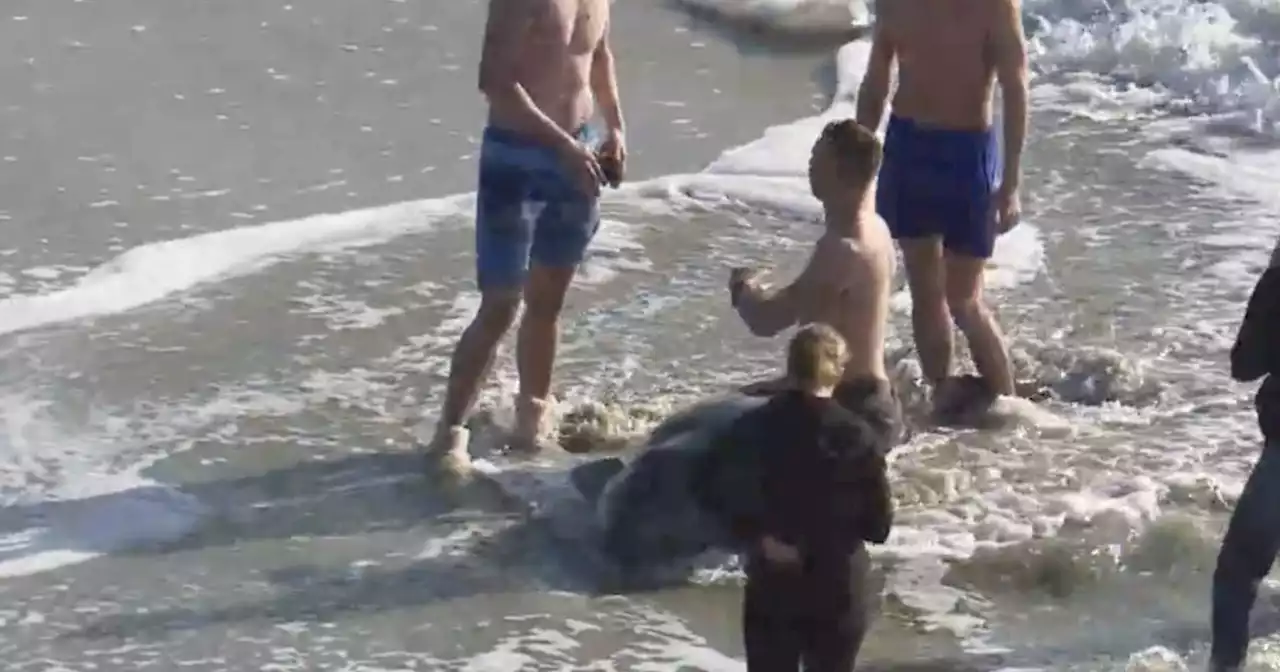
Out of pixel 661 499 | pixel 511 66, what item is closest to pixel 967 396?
pixel 661 499

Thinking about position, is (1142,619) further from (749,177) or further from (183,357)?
(749,177)

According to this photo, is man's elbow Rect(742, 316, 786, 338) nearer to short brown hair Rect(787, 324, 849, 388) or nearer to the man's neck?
the man's neck

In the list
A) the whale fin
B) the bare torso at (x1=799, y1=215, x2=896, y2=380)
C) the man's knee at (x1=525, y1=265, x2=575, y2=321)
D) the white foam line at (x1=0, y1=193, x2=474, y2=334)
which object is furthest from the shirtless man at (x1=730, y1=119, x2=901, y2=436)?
the white foam line at (x1=0, y1=193, x2=474, y2=334)

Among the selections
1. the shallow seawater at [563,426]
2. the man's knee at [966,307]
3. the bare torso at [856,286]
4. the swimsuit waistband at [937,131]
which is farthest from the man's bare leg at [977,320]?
the bare torso at [856,286]

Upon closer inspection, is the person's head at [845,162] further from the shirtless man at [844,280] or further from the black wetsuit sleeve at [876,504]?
the black wetsuit sleeve at [876,504]

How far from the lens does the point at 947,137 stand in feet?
17.2

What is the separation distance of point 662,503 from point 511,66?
1279 millimetres

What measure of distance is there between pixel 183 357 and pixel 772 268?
2.32m

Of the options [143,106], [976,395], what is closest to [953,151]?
[976,395]

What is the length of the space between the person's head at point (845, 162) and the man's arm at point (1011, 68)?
1.12m

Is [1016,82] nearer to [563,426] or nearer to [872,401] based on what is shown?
[872,401]

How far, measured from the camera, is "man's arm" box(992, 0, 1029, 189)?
5121 millimetres

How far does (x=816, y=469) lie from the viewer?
131 inches

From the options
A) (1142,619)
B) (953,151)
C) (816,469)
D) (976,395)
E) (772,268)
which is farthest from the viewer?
(772,268)
